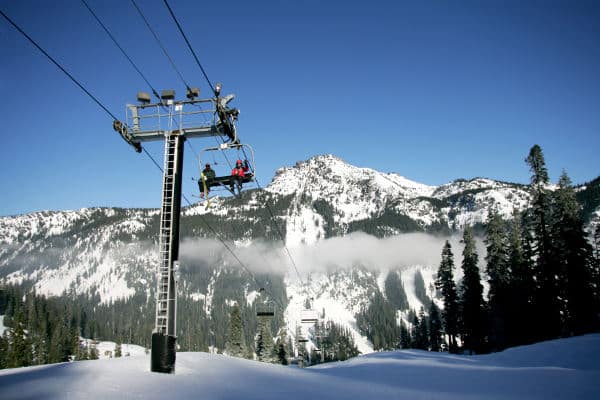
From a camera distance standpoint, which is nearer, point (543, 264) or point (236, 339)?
point (543, 264)

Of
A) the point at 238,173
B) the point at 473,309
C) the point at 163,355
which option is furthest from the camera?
the point at 473,309

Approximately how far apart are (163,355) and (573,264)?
3761cm

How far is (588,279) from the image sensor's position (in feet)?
120

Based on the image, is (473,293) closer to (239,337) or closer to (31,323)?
(239,337)

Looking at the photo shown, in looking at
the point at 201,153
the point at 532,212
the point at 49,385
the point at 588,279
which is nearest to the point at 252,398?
the point at 49,385

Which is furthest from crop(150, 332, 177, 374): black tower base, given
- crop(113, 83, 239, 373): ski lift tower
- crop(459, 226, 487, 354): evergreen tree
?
crop(459, 226, 487, 354): evergreen tree

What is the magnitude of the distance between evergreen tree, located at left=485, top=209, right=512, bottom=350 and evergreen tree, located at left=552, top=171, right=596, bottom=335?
6816 mm

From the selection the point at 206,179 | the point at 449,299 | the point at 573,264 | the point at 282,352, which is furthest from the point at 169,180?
the point at 282,352

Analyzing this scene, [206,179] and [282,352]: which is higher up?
[206,179]

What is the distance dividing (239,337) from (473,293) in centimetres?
3886

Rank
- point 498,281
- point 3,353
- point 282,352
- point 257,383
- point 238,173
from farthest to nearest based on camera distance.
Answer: point 282,352
point 3,353
point 498,281
point 238,173
point 257,383

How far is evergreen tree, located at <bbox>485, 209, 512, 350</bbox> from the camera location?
46.2 metres

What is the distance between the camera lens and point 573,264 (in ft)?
123

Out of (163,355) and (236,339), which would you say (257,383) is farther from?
(236,339)
